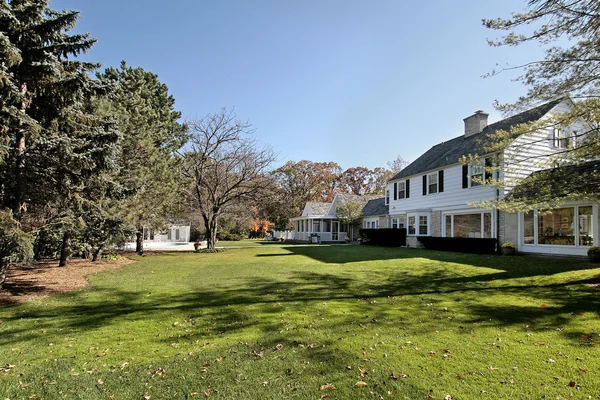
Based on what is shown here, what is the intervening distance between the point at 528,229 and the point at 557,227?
1.08 meters

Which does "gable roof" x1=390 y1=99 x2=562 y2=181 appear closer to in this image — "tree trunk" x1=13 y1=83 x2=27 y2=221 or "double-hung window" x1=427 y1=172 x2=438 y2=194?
"double-hung window" x1=427 y1=172 x2=438 y2=194

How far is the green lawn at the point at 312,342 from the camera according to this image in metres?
3.58

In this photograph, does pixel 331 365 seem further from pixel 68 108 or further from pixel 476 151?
pixel 476 151

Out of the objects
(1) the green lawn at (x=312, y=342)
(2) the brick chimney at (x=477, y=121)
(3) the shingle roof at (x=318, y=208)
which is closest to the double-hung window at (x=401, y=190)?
(2) the brick chimney at (x=477, y=121)

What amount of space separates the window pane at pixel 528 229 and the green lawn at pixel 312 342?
6677 millimetres

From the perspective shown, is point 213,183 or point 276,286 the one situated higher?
point 213,183

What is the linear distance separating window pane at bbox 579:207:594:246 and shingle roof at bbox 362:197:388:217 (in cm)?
1603

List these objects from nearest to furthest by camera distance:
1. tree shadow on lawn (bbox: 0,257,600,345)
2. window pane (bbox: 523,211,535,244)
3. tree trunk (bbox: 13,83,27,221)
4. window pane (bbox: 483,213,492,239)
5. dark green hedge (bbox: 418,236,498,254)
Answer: tree shadow on lawn (bbox: 0,257,600,345), tree trunk (bbox: 13,83,27,221), window pane (bbox: 523,211,535,244), dark green hedge (bbox: 418,236,498,254), window pane (bbox: 483,213,492,239)

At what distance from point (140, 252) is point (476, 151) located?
67.6ft

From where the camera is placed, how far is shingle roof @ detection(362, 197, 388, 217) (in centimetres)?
3022

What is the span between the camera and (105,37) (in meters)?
10.8

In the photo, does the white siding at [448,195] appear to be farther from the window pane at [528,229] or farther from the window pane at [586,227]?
the window pane at [586,227]

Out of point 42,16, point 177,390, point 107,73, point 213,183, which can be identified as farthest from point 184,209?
point 177,390

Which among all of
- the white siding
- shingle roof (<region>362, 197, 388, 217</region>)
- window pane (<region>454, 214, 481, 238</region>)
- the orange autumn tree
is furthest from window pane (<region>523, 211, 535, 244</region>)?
the orange autumn tree
